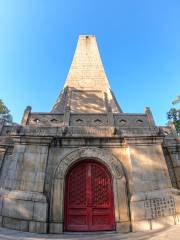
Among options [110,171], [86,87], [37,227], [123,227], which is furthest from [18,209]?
[86,87]

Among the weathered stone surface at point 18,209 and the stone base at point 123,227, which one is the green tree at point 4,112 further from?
the stone base at point 123,227

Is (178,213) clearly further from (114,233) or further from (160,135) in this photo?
(160,135)

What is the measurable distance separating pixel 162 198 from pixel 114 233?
2132 mm

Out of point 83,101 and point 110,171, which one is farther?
point 83,101

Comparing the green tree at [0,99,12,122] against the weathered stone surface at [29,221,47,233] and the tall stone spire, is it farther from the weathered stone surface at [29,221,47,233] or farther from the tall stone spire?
the weathered stone surface at [29,221,47,233]

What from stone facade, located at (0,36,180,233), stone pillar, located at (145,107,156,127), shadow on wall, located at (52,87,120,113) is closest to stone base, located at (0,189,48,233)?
stone facade, located at (0,36,180,233)

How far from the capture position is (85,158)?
7.64 meters

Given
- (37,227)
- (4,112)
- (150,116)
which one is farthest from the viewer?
(4,112)

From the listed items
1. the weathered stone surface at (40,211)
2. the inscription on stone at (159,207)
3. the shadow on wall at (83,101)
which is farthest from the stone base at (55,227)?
the shadow on wall at (83,101)

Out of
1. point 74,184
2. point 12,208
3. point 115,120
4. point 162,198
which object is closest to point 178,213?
point 162,198

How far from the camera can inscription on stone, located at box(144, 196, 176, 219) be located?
6494mm

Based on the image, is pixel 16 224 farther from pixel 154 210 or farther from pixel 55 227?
pixel 154 210

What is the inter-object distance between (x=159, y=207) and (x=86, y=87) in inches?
352

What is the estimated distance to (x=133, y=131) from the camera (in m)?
8.16
